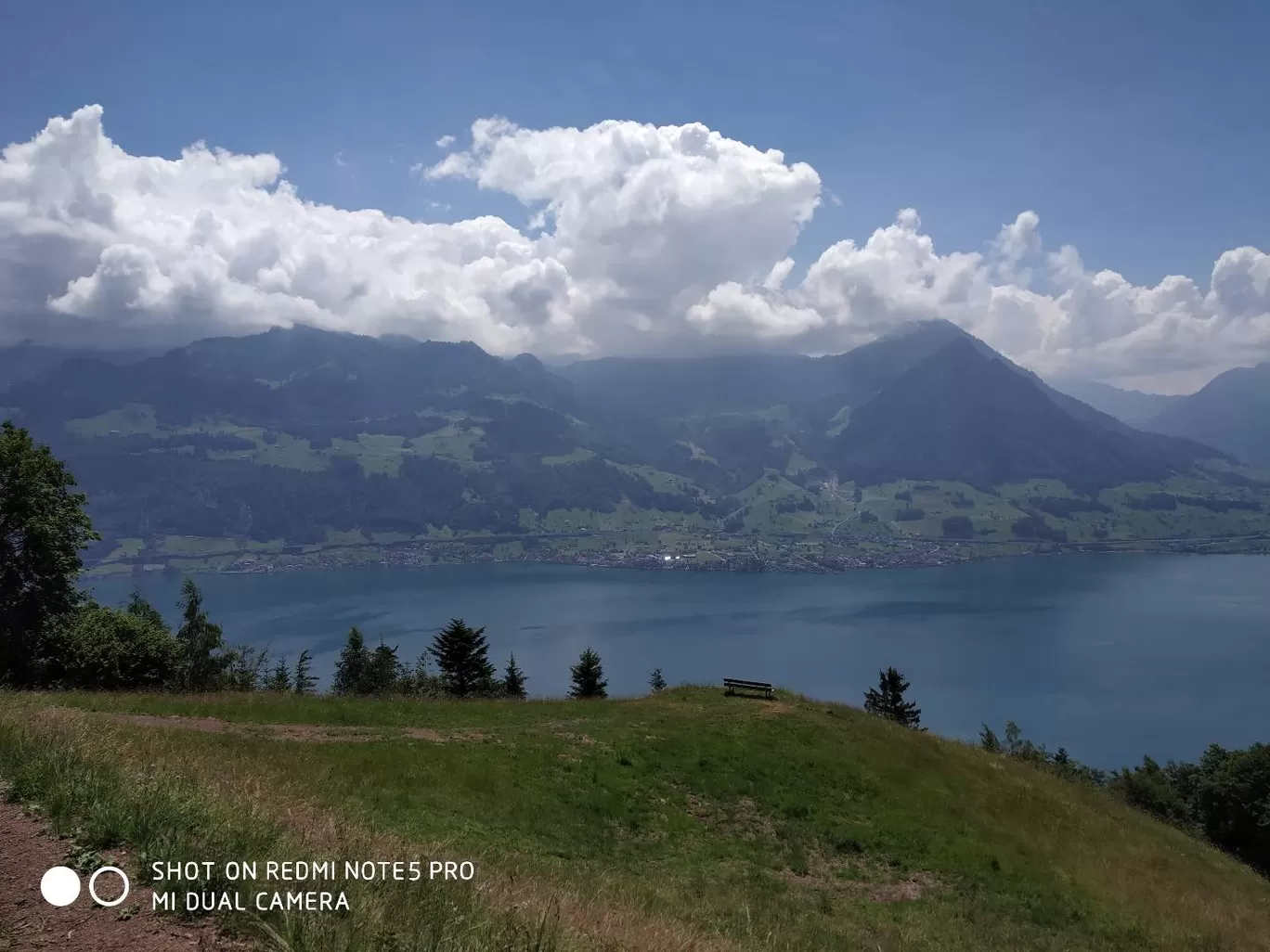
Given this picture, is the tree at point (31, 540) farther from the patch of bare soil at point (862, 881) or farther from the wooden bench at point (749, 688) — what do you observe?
the patch of bare soil at point (862, 881)

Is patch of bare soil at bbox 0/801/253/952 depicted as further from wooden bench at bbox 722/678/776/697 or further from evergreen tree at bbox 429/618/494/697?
evergreen tree at bbox 429/618/494/697

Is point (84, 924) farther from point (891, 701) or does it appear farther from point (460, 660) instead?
point (891, 701)

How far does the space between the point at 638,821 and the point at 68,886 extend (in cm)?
1517

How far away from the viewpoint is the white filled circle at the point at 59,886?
21.9 feet

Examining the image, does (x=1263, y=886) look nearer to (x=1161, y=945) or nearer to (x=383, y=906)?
(x=1161, y=945)

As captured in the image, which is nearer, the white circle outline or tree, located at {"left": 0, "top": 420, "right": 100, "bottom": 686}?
the white circle outline

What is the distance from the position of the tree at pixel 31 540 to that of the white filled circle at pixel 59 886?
32303 millimetres

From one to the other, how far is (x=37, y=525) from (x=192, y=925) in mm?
35385

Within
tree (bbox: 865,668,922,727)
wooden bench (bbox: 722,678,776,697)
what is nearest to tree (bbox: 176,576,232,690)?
wooden bench (bbox: 722,678,776,697)

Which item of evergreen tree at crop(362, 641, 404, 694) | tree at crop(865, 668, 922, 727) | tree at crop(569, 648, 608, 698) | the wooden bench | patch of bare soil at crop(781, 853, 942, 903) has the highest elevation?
the wooden bench

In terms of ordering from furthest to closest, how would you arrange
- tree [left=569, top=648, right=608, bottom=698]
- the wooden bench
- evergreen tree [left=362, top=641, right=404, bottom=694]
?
evergreen tree [left=362, top=641, right=404, bottom=694], tree [left=569, top=648, right=608, bottom=698], the wooden bench

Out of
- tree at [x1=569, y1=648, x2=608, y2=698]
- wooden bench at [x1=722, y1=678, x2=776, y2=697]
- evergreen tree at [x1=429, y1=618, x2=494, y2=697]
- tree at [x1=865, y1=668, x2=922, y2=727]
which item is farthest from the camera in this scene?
tree at [x1=865, y1=668, x2=922, y2=727]

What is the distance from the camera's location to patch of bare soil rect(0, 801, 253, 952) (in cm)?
607

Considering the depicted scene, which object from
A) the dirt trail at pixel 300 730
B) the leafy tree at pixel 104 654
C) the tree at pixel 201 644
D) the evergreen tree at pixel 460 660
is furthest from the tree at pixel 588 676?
the dirt trail at pixel 300 730
